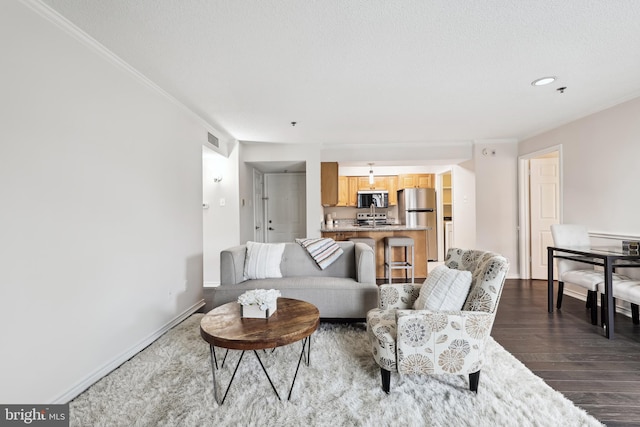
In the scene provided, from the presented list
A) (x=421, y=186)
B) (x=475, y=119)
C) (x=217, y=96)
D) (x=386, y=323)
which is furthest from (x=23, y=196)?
(x=421, y=186)

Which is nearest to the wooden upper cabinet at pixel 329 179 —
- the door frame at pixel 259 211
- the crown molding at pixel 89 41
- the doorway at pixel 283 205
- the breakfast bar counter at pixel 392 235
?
the breakfast bar counter at pixel 392 235

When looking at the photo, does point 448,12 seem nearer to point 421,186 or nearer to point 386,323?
point 386,323

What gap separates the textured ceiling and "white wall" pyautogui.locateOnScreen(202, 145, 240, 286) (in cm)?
120

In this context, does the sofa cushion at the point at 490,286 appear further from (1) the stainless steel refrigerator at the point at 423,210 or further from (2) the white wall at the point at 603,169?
(1) the stainless steel refrigerator at the point at 423,210

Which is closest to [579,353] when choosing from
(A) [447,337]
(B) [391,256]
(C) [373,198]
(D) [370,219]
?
(A) [447,337]

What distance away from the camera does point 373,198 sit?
6863mm

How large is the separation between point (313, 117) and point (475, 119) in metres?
2.12

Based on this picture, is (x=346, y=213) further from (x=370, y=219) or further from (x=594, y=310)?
(x=594, y=310)

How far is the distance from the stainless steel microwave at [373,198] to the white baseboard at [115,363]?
478cm

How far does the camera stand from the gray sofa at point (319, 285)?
265 centimetres

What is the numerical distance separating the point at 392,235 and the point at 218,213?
291cm

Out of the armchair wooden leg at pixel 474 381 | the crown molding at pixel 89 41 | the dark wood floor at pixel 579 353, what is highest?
the crown molding at pixel 89 41

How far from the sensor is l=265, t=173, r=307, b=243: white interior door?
6117 millimetres

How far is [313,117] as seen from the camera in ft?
11.6
